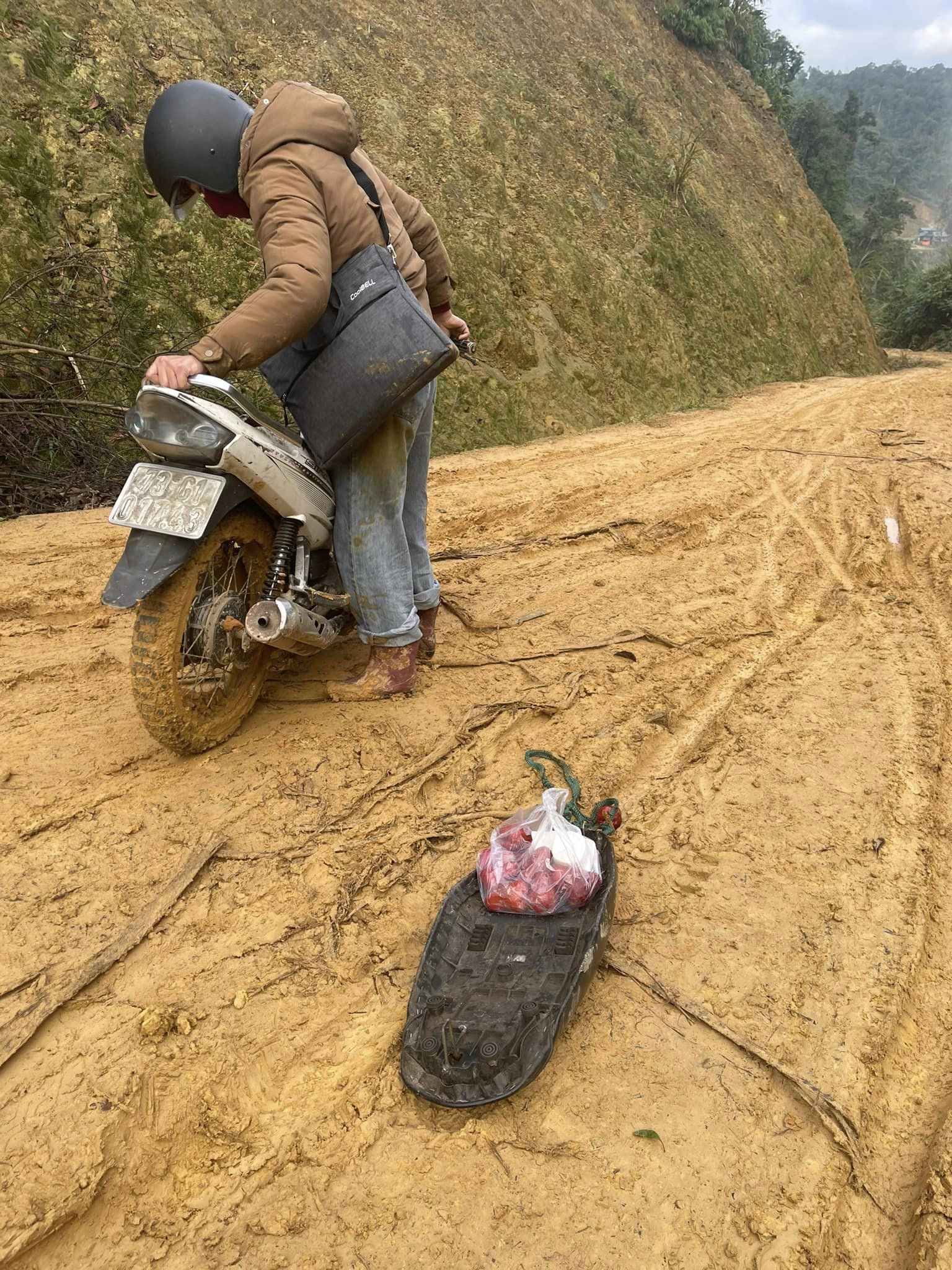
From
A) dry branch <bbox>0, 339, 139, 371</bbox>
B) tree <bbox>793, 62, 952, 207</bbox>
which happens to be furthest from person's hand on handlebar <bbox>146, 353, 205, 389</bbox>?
tree <bbox>793, 62, 952, 207</bbox>

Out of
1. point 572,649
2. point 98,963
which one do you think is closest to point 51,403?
point 572,649

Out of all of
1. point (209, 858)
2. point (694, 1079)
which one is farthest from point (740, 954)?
point (209, 858)

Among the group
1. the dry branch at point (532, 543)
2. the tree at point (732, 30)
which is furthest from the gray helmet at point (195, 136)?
the tree at point (732, 30)

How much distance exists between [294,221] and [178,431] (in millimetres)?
710

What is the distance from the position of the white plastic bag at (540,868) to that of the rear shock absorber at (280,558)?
1.21 m

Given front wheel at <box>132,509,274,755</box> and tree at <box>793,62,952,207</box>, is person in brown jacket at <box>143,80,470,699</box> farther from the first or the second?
tree at <box>793,62,952,207</box>

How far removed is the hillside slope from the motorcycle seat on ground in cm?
486

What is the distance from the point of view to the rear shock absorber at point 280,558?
2.75 meters

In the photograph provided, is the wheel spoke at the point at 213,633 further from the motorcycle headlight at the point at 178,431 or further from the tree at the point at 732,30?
the tree at the point at 732,30

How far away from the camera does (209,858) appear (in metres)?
2.23

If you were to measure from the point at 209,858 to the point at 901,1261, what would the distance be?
1817 mm

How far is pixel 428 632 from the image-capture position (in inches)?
136

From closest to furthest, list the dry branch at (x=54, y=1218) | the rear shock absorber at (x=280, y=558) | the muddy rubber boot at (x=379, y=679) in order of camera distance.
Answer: the dry branch at (x=54, y=1218) < the rear shock absorber at (x=280, y=558) < the muddy rubber boot at (x=379, y=679)

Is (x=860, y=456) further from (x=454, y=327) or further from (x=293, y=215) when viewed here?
(x=293, y=215)
